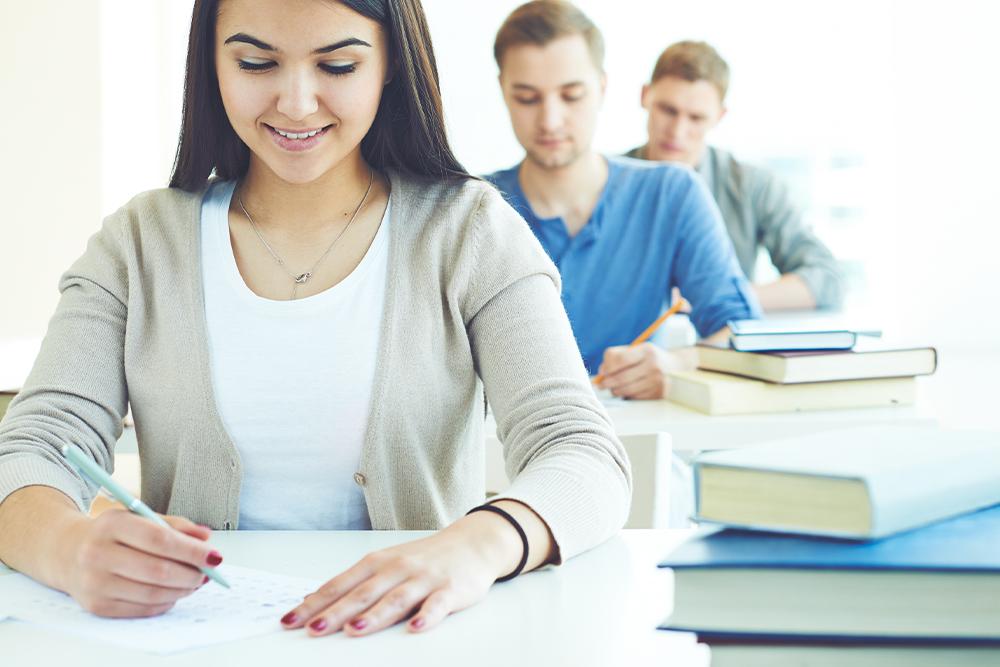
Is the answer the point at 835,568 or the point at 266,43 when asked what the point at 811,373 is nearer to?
the point at 266,43

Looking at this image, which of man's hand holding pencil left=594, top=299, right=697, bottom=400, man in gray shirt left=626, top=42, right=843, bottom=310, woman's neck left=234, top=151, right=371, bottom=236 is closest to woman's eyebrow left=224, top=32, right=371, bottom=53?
woman's neck left=234, top=151, right=371, bottom=236

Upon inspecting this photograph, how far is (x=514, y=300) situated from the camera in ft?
4.34

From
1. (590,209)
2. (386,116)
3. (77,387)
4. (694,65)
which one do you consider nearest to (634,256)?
(590,209)

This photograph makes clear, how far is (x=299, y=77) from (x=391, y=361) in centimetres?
32

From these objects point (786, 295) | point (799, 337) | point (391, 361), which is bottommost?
point (786, 295)

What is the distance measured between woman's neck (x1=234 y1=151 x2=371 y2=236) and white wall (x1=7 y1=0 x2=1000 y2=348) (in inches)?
133

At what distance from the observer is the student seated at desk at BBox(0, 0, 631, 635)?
1272 mm

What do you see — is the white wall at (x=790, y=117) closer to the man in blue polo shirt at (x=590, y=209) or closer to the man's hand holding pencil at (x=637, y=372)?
the man in blue polo shirt at (x=590, y=209)

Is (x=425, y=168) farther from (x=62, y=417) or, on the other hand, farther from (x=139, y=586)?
(x=139, y=586)

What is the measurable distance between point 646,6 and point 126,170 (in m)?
2.36

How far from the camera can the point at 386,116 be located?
1444mm

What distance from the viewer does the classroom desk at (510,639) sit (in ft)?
2.61

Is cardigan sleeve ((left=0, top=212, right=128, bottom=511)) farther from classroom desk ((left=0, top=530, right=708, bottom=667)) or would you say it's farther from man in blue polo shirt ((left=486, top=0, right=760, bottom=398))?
man in blue polo shirt ((left=486, top=0, right=760, bottom=398))

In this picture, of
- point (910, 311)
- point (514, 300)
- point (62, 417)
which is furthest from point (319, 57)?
point (910, 311)
